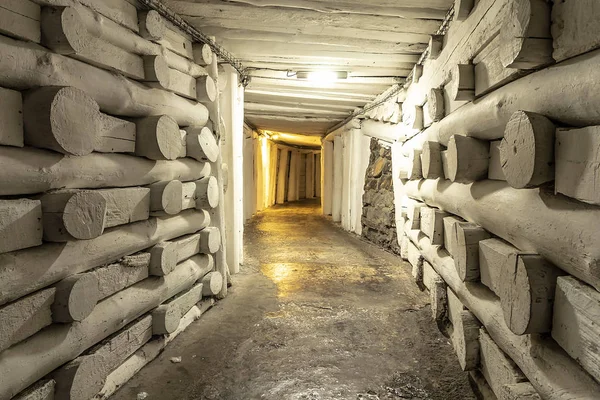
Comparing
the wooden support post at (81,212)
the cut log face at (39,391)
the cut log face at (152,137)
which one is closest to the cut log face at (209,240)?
the cut log face at (152,137)

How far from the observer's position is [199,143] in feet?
11.4

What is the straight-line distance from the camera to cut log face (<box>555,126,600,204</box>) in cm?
131

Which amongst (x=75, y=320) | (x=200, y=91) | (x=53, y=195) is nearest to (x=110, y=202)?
(x=53, y=195)

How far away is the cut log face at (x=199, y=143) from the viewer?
3.47m

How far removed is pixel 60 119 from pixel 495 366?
269 centimetres

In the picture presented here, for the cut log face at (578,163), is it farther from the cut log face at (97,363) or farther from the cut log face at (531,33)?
the cut log face at (97,363)

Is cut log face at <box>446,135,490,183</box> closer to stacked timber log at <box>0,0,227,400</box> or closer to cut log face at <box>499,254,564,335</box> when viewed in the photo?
cut log face at <box>499,254,564,335</box>

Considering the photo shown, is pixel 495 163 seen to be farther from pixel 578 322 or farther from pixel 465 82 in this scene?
pixel 578 322

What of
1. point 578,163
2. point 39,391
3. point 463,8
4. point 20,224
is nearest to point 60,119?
point 20,224

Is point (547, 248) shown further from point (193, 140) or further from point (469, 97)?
point (193, 140)

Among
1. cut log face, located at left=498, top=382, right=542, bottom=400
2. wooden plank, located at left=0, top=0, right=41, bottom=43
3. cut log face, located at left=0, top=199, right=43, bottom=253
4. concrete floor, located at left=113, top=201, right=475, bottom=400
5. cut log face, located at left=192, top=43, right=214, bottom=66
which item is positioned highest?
cut log face, located at left=192, top=43, right=214, bottom=66

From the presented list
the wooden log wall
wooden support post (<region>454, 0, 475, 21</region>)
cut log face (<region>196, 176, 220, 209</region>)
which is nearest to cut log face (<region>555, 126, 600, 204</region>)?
the wooden log wall

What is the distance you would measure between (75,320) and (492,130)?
2634 mm

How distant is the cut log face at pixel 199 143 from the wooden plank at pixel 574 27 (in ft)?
9.04
